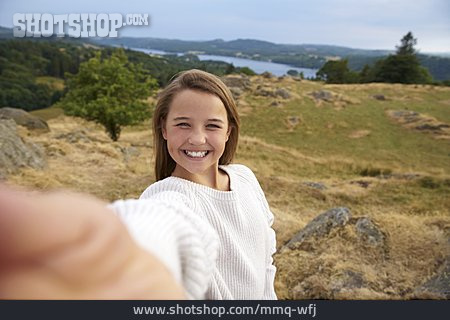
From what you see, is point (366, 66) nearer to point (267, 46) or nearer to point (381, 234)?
point (267, 46)

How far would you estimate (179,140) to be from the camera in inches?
58.4

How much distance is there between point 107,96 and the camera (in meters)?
16.0

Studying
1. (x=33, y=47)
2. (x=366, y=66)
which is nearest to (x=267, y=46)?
(x=366, y=66)

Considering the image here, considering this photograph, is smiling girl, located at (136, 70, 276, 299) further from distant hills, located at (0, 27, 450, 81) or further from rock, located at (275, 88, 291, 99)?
Answer: distant hills, located at (0, 27, 450, 81)

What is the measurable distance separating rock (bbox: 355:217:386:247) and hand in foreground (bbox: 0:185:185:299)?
5372 mm

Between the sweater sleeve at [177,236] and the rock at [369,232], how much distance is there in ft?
16.3

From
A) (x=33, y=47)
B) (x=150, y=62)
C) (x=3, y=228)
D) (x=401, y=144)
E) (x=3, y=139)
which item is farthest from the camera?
(x=33, y=47)

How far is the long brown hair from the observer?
58.7 inches

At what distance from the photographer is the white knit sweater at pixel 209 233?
0.86 m

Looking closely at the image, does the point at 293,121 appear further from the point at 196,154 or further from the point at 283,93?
the point at 196,154

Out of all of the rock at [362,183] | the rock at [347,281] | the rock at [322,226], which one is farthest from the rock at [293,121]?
the rock at [347,281]

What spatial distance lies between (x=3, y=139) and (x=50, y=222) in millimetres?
10026

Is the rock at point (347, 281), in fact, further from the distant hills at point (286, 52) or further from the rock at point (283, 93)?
the distant hills at point (286, 52)
